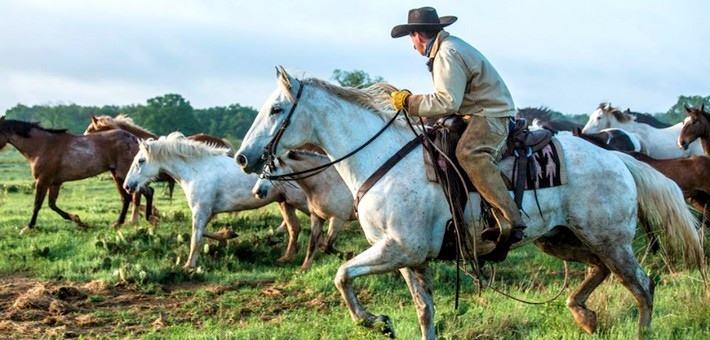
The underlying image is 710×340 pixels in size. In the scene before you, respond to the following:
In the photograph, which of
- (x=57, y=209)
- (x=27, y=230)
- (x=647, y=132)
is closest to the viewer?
(x=27, y=230)

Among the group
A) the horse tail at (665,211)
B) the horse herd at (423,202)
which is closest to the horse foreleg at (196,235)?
the horse herd at (423,202)

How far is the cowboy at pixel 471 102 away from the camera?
5.35 metres

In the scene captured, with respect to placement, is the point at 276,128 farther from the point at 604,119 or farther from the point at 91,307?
the point at 604,119

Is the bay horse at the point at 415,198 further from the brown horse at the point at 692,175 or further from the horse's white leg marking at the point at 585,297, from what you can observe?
the brown horse at the point at 692,175

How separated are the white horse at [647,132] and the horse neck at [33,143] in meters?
10.7

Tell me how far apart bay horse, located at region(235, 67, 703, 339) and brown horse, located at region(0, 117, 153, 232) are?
995 centimetres

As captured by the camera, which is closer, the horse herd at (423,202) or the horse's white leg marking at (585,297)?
the horse herd at (423,202)

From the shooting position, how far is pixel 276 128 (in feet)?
18.3

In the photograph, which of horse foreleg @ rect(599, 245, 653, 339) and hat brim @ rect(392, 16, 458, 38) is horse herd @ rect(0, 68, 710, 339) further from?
hat brim @ rect(392, 16, 458, 38)

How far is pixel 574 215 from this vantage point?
5863mm

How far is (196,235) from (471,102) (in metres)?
6.00

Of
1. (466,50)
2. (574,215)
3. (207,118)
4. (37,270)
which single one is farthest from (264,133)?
(207,118)

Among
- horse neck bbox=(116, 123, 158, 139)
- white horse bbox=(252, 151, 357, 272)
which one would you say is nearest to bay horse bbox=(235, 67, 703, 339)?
white horse bbox=(252, 151, 357, 272)

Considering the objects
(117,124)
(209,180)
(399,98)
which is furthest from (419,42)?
(117,124)
